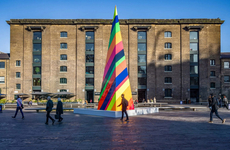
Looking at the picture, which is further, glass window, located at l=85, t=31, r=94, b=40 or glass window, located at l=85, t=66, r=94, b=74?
glass window, located at l=85, t=31, r=94, b=40

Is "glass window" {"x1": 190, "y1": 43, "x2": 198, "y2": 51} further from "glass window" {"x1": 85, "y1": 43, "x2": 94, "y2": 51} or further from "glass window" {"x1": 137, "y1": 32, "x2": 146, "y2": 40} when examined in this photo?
"glass window" {"x1": 85, "y1": 43, "x2": 94, "y2": 51}

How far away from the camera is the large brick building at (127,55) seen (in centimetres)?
4275

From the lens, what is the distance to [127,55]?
142ft

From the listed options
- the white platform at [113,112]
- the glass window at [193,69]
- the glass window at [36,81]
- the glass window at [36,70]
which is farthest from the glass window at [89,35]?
the white platform at [113,112]

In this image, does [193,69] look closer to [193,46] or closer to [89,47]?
[193,46]

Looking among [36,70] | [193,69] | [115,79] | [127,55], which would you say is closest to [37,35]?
[36,70]

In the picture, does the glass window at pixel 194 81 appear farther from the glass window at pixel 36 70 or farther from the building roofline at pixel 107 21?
the glass window at pixel 36 70

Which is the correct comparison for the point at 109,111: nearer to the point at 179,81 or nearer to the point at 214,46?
the point at 179,81

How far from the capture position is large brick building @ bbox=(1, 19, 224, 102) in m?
42.8

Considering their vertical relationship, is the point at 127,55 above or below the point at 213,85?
above

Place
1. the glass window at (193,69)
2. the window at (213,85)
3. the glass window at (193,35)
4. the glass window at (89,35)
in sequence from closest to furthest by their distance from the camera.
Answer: the window at (213,85)
the glass window at (193,69)
the glass window at (193,35)
the glass window at (89,35)

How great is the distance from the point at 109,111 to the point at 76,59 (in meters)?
28.7

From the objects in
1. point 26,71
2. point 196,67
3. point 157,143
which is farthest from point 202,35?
point 157,143

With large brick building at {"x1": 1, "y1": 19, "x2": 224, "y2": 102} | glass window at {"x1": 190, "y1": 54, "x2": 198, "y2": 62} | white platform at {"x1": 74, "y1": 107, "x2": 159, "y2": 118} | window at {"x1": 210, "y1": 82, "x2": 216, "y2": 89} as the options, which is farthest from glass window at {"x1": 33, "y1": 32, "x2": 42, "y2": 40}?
window at {"x1": 210, "y1": 82, "x2": 216, "y2": 89}
